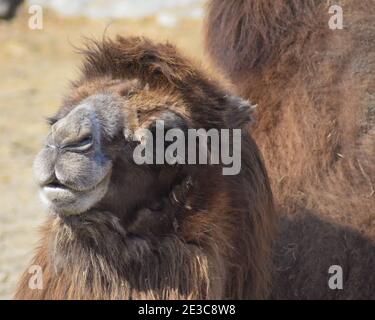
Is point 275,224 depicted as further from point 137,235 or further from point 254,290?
point 137,235

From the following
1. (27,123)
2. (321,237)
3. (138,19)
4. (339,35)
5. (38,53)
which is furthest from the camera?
(138,19)

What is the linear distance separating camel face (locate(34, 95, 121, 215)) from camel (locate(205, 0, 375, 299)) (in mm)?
896

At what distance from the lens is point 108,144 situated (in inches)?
119

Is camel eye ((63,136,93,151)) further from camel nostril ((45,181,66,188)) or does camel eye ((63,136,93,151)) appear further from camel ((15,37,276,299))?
camel nostril ((45,181,66,188))

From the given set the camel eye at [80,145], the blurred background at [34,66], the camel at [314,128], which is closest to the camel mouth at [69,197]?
the camel eye at [80,145]

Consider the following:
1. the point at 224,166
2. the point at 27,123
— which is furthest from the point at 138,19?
the point at 224,166

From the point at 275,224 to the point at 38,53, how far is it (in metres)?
7.59

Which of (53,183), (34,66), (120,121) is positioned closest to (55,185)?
(53,183)

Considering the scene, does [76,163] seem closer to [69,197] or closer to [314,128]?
[69,197]

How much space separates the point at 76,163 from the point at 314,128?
1180 mm

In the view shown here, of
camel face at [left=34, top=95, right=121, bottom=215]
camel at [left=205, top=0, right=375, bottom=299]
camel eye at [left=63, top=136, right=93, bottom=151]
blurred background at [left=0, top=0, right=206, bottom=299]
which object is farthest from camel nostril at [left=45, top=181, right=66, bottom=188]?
blurred background at [left=0, top=0, right=206, bottom=299]

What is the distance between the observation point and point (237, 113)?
3.32 m

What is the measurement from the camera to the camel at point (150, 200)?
307 centimetres

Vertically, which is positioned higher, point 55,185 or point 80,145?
point 80,145
